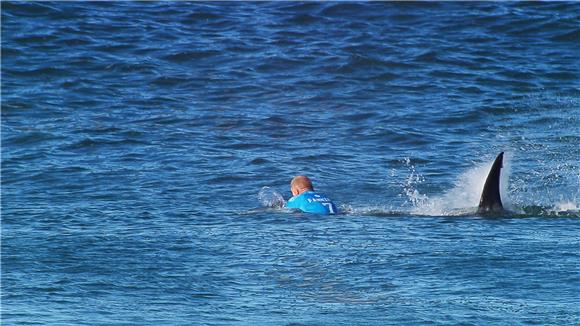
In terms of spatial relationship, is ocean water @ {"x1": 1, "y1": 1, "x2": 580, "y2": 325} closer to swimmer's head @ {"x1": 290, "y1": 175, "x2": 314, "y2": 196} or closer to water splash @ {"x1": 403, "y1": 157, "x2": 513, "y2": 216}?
water splash @ {"x1": 403, "y1": 157, "x2": 513, "y2": 216}

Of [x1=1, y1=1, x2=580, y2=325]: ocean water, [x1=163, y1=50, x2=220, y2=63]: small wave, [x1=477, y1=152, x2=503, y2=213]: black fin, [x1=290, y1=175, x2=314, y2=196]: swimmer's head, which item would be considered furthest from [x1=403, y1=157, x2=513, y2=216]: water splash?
[x1=163, y1=50, x2=220, y2=63]: small wave

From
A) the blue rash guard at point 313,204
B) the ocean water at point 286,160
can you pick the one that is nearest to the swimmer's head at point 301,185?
the blue rash guard at point 313,204

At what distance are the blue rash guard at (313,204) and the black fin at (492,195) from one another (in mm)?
1742

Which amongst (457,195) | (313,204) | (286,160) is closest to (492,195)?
(457,195)

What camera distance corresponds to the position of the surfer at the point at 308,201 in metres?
12.8

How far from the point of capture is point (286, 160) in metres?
16.4

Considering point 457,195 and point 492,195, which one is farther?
point 457,195

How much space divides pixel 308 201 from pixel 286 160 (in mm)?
3584

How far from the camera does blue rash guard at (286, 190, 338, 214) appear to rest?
12.8 m

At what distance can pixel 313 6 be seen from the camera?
25766 millimetres

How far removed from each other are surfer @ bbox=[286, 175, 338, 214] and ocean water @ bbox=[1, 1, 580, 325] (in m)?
0.24

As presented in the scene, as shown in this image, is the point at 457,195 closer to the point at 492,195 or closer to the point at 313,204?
the point at 492,195

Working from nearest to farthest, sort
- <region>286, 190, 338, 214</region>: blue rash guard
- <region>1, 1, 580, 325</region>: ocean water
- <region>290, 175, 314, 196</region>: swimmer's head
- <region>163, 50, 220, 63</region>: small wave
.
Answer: <region>1, 1, 580, 325</region>: ocean water, <region>286, 190, 338, 214</region>: blue rash guard, <region>290, 175, 314, 196</region>: swimmer's head, <region>163, 50, 220, 63</region>: small wave

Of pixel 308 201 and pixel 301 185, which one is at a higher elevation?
pixel 301 185
